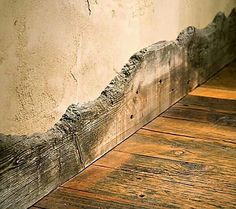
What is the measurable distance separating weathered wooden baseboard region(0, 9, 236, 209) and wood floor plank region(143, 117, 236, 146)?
2.4 inches

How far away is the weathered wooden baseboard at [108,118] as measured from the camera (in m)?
1.40

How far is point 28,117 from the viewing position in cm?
142

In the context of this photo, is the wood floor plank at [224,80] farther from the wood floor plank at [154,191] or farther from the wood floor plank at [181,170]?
the wood floor plank at [154,191]

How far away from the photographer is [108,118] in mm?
1827

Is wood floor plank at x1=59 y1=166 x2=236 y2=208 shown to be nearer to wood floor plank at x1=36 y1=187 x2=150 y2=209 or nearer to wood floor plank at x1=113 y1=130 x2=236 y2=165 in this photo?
wood floor plank at x1=36 y1=187 x2=150 y2=209

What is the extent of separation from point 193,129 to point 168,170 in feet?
1.47

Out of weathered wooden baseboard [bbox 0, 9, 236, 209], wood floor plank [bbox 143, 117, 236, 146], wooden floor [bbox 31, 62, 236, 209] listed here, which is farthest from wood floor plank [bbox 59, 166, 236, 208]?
wood floor plank [bbox 143, 117, 236, 146]

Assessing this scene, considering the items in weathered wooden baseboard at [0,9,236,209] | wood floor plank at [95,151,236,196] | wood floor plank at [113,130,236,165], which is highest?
weathered wooden baseboard at [0,9,236,209]

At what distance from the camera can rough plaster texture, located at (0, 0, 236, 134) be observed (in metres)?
1.31

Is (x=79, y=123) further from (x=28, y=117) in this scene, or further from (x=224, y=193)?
(x=224, y=193)

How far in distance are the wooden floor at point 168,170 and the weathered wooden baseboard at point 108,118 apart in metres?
0.05

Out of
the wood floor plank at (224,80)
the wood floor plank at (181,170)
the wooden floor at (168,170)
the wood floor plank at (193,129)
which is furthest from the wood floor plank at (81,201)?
the wood floor plank at (224,80)

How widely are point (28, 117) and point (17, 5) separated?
0.33 metres

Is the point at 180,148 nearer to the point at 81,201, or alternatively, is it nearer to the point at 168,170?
the point at 168,170
